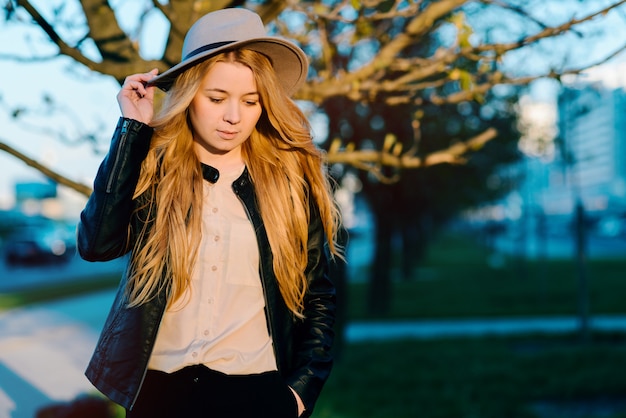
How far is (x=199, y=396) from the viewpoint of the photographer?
204cm

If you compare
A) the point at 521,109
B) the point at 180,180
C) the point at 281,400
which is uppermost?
the point at 521,109

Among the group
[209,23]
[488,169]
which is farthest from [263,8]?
[488,169]

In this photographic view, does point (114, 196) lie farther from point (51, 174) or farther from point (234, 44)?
point (51, 174)

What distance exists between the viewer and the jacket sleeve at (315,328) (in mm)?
2318

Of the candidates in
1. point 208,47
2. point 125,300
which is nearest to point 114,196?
point 125,300

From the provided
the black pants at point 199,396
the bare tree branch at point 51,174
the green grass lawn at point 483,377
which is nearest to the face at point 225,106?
the black pants at point 199,396

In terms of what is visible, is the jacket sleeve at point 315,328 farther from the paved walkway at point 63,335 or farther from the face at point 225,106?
the paved walkway at point 63,335

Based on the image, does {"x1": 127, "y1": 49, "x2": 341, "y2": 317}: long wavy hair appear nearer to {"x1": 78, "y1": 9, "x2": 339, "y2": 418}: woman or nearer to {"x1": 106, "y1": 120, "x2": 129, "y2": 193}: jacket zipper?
{"x1": 78, "y1": 9, "x2": 339, "y2": 418}: woman

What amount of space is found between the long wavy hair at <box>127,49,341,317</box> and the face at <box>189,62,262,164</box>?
27 millimetres

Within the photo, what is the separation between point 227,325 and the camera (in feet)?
6.97

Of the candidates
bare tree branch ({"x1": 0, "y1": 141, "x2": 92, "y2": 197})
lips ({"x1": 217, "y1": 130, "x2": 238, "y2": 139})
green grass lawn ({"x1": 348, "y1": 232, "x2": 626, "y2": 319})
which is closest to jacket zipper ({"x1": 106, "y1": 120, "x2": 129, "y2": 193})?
lips ({"x1": 217, "y1": 130, "x2": 238, "y2": 139})

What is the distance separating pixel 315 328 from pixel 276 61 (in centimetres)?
83

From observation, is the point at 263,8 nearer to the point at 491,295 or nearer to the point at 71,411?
the point at 71,411

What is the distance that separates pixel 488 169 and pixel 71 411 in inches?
512
